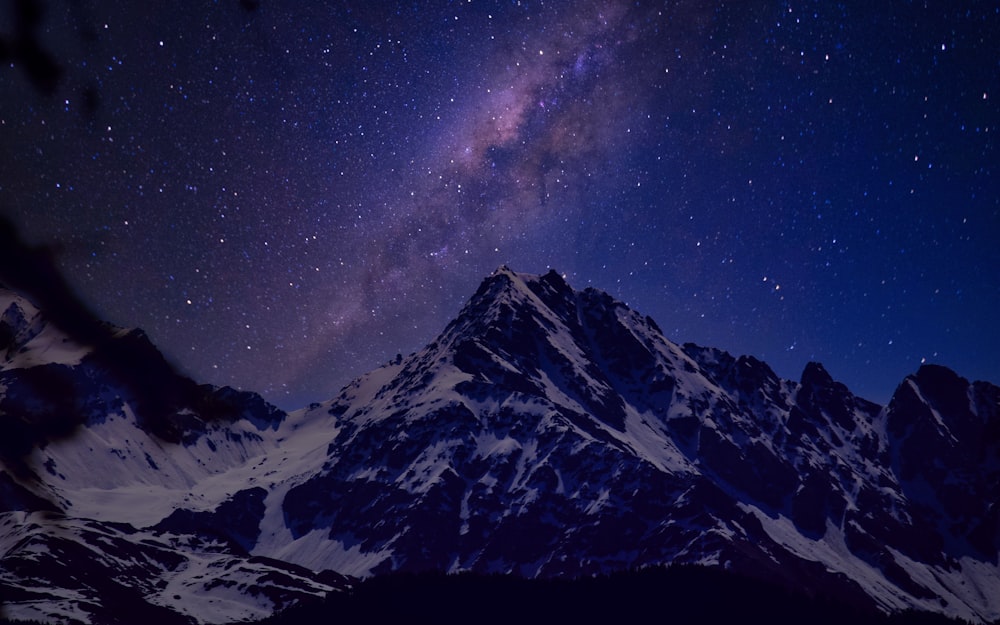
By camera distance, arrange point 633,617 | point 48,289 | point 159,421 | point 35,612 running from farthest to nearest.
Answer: point 633,617
point 35,612
point 159,421
point 48,289

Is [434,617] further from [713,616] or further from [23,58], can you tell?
[23,58]

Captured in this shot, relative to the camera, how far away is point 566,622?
19900 centimetres

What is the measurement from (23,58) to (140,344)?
6.94 ft

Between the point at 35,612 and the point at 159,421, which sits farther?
the point at 35,612


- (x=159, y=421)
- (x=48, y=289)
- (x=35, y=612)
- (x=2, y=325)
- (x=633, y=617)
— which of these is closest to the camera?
(x=48, y=289)

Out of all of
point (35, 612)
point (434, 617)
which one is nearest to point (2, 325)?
point (434, 617)

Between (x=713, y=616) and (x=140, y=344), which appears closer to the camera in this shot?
(x=140, y=344)

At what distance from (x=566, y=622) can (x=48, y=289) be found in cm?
21381

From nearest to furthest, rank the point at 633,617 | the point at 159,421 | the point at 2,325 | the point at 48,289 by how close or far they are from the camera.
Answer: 1. the point at 48,289
2. the point at 159,421
3. the point at 2,325
4. the point at 633,617

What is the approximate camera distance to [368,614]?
634ft

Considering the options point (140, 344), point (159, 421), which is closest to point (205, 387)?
point (159, 421)

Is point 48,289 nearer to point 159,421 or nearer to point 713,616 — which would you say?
point 159,421

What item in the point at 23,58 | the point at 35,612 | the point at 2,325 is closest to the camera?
the point at 23,58

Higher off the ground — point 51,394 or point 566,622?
point 51,394
